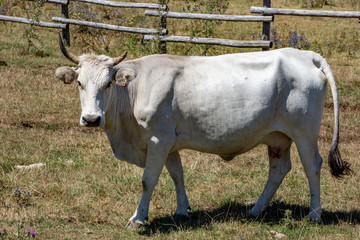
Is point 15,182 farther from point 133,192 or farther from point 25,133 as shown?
point 25,133

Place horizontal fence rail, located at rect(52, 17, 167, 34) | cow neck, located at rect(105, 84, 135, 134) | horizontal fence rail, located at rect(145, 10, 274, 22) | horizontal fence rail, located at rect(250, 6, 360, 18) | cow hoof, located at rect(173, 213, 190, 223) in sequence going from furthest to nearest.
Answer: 1. horizontal fence rail, located at rect(52, 17, 167, 34)
2. horizontal fence rail, located at rect(145, 10, 274, 22)
3. horizontal fence rail, located at rect(250, 6, 360, 18)
4. cow hoof, located at rect(173, 213, 190, 223)
5. cow neck, located at rect(105, 84, 135, 134)

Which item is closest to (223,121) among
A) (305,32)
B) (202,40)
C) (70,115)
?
(70,115)

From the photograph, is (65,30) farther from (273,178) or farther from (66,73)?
(273,178)

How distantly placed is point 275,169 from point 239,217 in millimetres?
627

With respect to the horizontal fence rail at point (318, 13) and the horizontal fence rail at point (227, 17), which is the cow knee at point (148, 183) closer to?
the horizontal fence rail at point (318, 13)

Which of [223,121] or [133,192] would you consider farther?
[133,192]

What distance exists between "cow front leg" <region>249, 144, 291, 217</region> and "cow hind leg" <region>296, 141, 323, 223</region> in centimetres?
34

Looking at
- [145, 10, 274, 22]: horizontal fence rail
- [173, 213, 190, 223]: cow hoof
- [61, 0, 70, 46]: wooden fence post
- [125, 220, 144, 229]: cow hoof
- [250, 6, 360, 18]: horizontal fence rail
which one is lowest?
[173, 213, 190, 223]: cow hoof

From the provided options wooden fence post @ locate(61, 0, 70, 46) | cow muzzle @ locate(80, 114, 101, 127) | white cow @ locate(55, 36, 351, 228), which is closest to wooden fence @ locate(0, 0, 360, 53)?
wooden fence post @ locate(61, 0, 70, 46)

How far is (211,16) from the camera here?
12641 millimetres

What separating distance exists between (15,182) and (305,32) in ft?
39.2

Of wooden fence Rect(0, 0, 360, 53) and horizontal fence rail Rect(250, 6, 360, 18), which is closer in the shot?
horizontal fence rail Rect(250, 6, 360, 18)

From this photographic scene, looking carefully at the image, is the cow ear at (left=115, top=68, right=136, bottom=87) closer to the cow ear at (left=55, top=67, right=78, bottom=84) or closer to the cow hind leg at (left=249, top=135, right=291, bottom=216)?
the cow ear at (left=55, top=67, right=78, bottom=84)

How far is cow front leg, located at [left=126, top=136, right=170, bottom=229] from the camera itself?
525 cm
